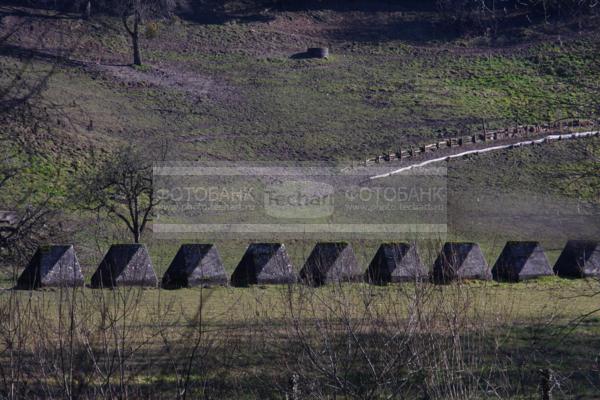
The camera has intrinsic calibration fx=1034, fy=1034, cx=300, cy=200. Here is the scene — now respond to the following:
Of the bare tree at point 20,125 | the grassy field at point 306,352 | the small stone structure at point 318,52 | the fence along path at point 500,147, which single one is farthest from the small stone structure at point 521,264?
the small stone structure at point 318,52

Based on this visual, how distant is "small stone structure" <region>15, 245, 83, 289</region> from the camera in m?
19.4

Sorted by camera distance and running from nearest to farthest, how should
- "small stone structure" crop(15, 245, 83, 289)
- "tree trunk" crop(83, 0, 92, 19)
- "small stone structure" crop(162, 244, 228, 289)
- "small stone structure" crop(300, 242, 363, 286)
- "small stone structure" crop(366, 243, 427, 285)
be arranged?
1. "small stone structure" crop(300, 242, 363, 286)
2. "small stone structure" crop(15, 245, 83, 289)
3. "small stone structure" crop(366, 243, 427, 285)
4. "small stone structure" crop(162, 244, 228, 289)
5. "tree trunk" crop(83, 0, 92, 19)

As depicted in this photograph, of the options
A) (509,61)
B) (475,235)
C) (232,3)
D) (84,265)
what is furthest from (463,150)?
(232,3)

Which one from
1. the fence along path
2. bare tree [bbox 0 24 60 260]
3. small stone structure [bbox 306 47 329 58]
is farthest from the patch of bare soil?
the fence along path

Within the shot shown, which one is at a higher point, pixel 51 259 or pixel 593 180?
pixel 51 259

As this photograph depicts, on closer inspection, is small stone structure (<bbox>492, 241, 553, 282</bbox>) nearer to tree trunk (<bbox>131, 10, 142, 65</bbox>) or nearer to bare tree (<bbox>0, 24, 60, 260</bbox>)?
bare tree (<bbox>0, 24, 60, 260</bbox>)

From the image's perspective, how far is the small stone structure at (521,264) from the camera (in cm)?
2183

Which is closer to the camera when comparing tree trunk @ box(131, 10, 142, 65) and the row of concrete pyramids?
the row of concrete pyramids

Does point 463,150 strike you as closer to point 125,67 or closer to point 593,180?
point 593,180

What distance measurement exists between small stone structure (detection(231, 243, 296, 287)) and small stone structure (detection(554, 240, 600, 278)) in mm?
6144

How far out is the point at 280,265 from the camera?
20828 mm

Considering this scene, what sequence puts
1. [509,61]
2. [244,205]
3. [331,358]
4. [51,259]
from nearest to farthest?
[331,358] < [51,259] < [244,205] < [509,61]

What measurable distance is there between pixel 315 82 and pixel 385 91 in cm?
373

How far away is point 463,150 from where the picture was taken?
45.0m
